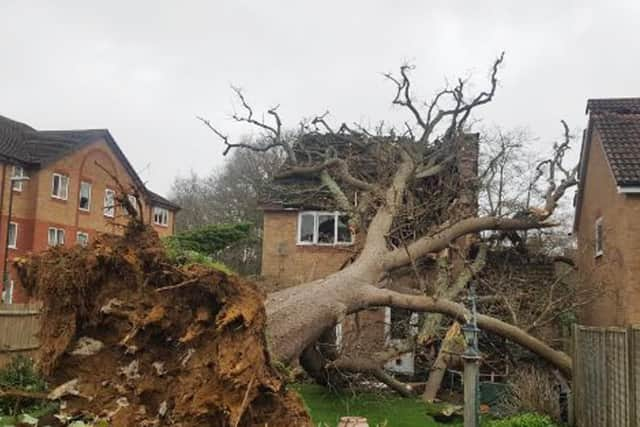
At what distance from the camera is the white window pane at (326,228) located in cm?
2027

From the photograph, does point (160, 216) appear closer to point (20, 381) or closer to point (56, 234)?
point (56, 234)

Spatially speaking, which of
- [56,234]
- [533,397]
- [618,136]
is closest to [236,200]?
[56,234]

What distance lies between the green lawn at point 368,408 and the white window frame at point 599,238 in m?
5.97

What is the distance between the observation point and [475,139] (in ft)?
62.2

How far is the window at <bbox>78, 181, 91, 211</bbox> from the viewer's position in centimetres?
3331

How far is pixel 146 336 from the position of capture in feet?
20.0

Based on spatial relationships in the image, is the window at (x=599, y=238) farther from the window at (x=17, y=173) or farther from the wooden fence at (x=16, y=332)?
the window at (x=17, y=173)

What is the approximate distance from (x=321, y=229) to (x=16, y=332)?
1041cm

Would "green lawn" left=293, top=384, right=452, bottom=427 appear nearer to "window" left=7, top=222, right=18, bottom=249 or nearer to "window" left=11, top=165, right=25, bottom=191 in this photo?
"window" left=7, top=222, right=18, bottom=249

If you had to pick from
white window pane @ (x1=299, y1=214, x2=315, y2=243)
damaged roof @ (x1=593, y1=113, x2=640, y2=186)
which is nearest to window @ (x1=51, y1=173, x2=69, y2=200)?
white window pane @ (x1=299, y1=214, x2=315, y2=243)

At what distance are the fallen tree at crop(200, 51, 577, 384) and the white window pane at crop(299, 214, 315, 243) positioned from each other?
1235 mm

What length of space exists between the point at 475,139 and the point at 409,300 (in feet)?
30.6

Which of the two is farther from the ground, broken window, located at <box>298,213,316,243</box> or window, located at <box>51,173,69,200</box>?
window, located at <box>51,173,69,200</box>

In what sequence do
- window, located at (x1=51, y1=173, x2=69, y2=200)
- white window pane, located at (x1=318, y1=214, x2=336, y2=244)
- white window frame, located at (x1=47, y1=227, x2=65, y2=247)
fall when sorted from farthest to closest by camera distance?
window, located at (x1=51, y1=173, x2=69, y2=200) < white window frame, located at (x1=47, y1=227, x2=65, y2=247) < white window pane, located at (x1=318, y1=214, x2=336, y2=244)
